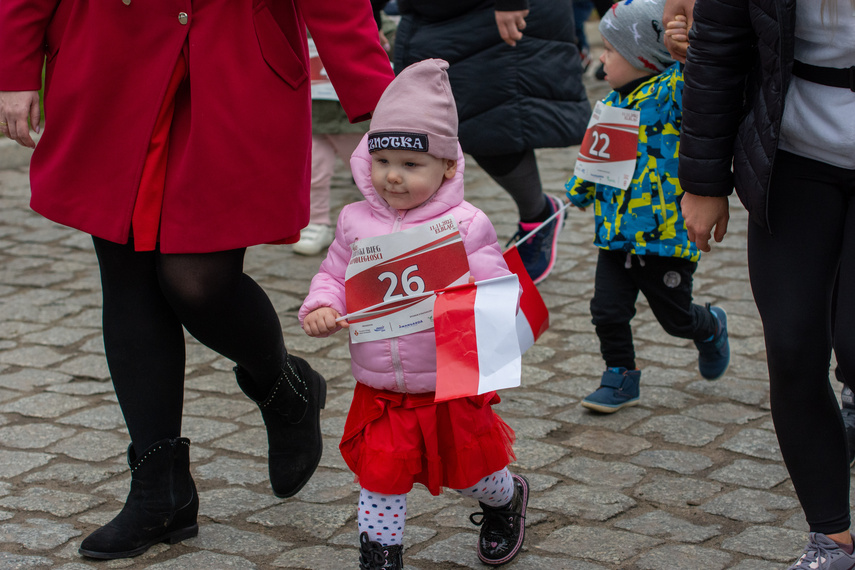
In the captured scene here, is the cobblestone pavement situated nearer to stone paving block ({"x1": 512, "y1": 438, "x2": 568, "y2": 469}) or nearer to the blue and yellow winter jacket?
stone paving block ({"x1": 512, "y1": 438, "x2": 568, "y2": 469})

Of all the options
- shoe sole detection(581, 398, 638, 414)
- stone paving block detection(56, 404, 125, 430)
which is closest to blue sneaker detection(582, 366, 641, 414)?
shoe sole detection(581, 398, 638, 414)

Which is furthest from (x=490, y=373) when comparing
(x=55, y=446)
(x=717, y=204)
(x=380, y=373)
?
(x=55, y=446)

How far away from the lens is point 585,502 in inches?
127

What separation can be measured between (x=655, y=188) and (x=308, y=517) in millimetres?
1520

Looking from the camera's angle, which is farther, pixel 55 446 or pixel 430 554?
pixel 55 446

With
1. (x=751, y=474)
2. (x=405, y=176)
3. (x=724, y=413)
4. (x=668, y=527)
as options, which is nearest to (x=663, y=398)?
(x=724, y=413)

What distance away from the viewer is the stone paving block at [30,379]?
425cm

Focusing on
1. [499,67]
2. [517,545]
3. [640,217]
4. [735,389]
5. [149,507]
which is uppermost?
[499,67]

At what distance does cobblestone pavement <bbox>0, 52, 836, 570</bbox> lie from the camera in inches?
115

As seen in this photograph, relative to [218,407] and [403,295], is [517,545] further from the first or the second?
[218,407]

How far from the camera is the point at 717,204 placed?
2.55 meters

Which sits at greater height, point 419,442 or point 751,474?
point 419,442

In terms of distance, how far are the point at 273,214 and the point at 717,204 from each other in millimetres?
1048

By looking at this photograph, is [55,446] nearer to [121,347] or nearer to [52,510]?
[52,510]
